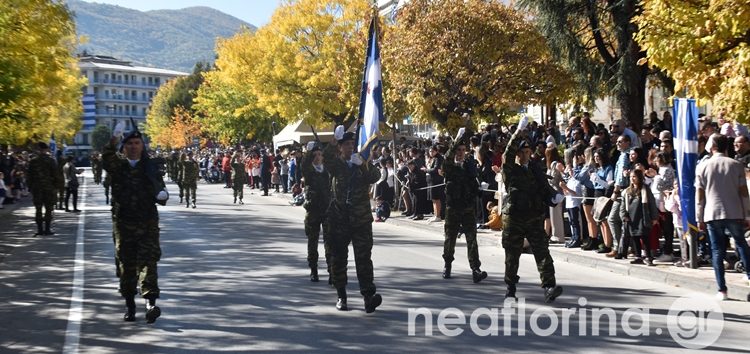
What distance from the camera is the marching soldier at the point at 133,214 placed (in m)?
9.02

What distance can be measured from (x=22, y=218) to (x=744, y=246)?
21.8 metres

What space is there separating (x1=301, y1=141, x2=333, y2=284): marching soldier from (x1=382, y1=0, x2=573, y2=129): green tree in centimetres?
1213

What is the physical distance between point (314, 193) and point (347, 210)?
2.06m

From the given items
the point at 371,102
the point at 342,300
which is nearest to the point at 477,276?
the point at 342,300

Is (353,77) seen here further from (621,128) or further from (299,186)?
(299,186)

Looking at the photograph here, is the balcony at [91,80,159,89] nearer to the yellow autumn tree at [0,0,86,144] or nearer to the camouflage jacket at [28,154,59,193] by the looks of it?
the yellow autumn tree at [0,0,86,144]

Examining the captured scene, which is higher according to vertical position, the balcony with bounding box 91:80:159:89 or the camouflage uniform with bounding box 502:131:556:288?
the balcony with bounding box 91:80:159:89

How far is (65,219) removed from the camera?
24.8 metres

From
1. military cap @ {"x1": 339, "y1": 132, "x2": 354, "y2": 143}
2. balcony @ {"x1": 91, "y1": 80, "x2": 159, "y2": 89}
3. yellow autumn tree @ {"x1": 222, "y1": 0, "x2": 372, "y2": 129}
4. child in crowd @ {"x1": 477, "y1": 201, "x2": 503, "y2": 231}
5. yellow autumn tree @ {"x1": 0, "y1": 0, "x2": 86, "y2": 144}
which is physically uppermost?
balcony @ {"x1": 91, "y1": 80, "x2": 159, "y2": 89}

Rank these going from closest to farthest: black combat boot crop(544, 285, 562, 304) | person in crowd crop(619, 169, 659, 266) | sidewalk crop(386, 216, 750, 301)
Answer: black combat boot crop(544, 285, 562, 304), sidewalk crop(386, 216, 750, 301), person in crowd crop(619, 169, 659, 266)

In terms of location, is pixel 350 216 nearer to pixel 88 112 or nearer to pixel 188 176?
pixel 188 176

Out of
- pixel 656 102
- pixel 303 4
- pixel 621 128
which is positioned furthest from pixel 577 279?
pixel 303 4

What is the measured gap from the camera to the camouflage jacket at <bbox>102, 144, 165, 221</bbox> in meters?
9.05

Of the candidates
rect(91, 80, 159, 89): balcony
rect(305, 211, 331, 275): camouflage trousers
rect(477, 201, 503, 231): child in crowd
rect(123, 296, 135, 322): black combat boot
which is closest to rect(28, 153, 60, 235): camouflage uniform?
rect(477, 201, 503, 231): child in crowd
